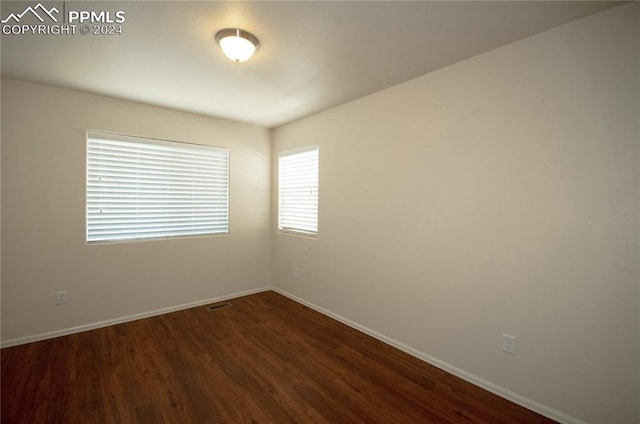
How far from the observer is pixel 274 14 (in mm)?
1761

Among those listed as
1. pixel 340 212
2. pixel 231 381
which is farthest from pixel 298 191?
pixel 231 381

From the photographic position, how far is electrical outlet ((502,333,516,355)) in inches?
81.0

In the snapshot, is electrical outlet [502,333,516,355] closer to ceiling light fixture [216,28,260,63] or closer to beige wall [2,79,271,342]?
ceiling light fixture [216,28,260,63]

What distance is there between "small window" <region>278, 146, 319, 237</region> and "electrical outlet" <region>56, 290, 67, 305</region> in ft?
8.50

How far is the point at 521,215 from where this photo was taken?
2020 mm

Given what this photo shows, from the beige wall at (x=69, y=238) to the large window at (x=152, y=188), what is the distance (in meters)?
0.11

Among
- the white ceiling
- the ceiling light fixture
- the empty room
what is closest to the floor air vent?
the empty room

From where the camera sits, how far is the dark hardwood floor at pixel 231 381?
1.91 m

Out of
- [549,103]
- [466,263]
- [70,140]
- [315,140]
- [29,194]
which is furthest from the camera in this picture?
[315,140]

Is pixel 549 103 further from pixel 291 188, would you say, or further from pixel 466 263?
pixel 291 188

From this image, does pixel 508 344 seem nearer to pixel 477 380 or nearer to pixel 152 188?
pixel 477 380

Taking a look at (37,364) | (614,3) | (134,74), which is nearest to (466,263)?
(614,3)

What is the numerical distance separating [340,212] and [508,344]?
2007 millimetres

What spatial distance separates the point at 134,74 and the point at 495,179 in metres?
3.21
